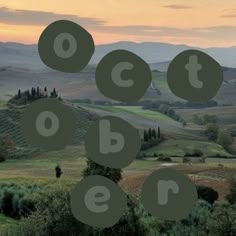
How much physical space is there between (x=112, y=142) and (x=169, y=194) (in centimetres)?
136

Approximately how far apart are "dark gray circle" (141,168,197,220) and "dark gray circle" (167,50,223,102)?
4.69ft

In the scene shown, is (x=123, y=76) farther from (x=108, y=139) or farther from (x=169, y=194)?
(x=169, y=194)

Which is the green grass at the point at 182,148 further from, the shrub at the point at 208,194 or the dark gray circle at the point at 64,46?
the dark gray circle at the point at 64,46

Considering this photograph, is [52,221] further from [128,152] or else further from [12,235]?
[128,152]

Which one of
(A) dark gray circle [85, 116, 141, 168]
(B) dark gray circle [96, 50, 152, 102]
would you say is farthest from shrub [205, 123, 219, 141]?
(B) dark gray circle [96, 50, 152, 102]

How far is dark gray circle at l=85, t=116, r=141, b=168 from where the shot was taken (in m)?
9.23

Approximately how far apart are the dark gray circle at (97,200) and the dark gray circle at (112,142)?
1.38 ft

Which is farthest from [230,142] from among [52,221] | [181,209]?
[181,209]

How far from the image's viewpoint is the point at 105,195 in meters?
9.58

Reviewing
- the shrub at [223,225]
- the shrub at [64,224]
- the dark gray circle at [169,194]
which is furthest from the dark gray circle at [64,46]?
the shrub at [223,225]

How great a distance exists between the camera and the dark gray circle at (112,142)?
30.3 feet

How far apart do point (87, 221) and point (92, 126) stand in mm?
1750

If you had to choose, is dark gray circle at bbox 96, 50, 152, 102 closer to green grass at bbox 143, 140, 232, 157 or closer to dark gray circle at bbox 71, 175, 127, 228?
dark gray circle at bbox 71, 175, 127, 228

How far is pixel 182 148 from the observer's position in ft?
373
